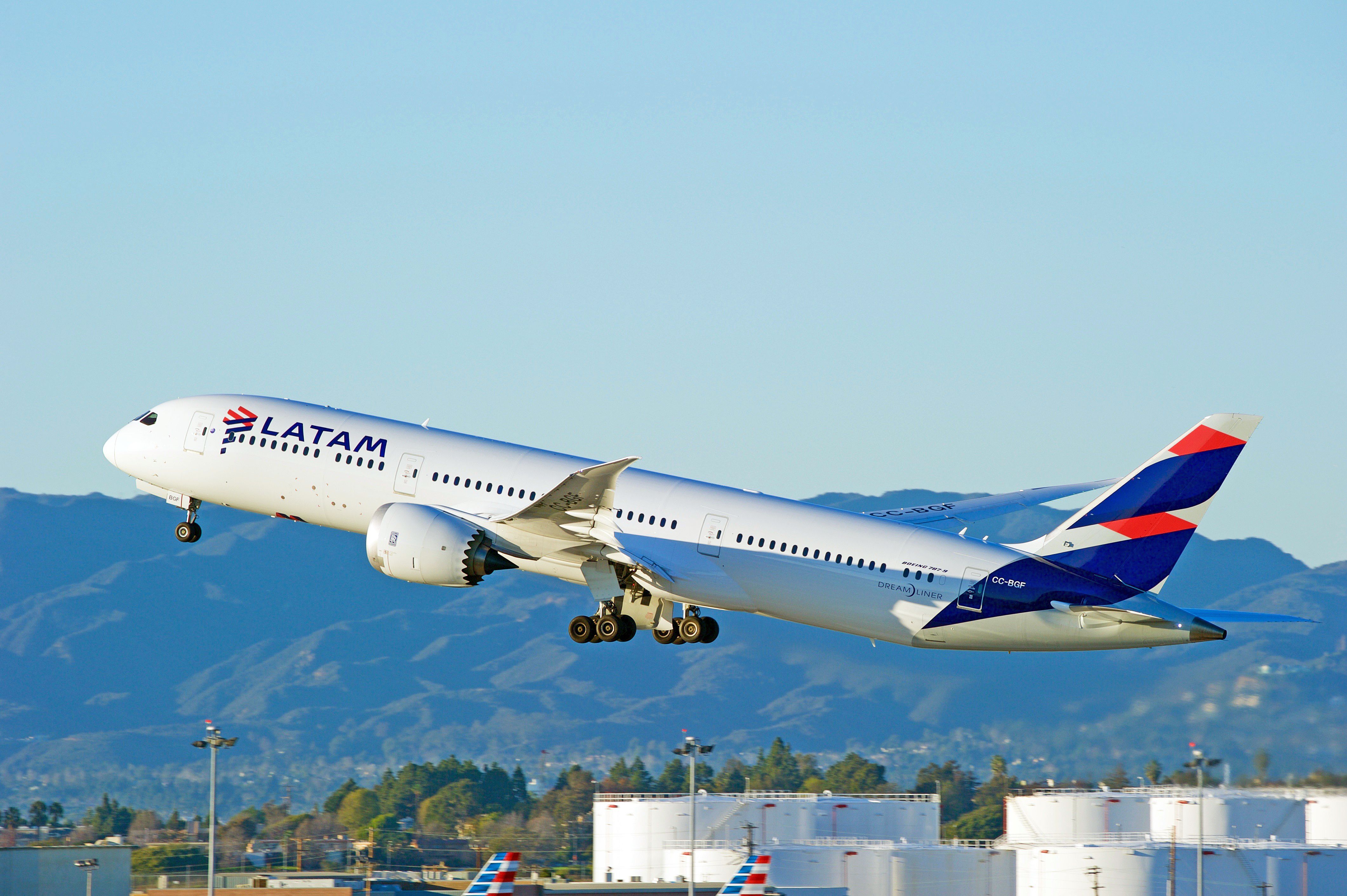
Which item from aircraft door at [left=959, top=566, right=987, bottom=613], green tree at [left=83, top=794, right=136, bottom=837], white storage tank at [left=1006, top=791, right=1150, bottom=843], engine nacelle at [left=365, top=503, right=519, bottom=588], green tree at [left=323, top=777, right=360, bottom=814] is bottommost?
green tree at [left=83, top=794, right=136, bottom=837]

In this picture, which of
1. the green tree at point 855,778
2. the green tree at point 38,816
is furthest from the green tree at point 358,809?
the green tree at point 855,778

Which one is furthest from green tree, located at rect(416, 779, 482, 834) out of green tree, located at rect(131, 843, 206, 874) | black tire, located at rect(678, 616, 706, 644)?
black tire, located at rect(678, 616, 706, 644)

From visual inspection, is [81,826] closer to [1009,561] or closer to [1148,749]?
[1148,749]

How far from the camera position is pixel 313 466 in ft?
150

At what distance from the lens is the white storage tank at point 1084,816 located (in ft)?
249

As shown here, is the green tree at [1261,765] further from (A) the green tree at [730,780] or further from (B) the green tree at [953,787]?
(A) the green tree at [730,780]

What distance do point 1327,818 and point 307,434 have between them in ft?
145

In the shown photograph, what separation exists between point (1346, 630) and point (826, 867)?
98.1 m

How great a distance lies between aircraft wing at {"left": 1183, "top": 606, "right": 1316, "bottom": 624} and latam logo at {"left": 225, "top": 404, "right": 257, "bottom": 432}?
83.4 feet

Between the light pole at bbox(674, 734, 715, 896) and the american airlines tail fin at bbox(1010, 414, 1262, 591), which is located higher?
the american airlines tail fin at bbox(1010, 414, 1262, 591)

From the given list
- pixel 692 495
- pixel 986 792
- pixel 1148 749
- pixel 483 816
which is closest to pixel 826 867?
pixel 1148 749

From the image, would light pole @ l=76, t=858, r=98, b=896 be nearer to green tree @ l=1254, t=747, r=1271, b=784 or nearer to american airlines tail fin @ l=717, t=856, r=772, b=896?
american airlines tail fin @ l=717, t=856, r=772, b=896

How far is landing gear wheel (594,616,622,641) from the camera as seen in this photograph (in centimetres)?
4403

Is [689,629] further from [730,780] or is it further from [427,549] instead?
[730,780]
